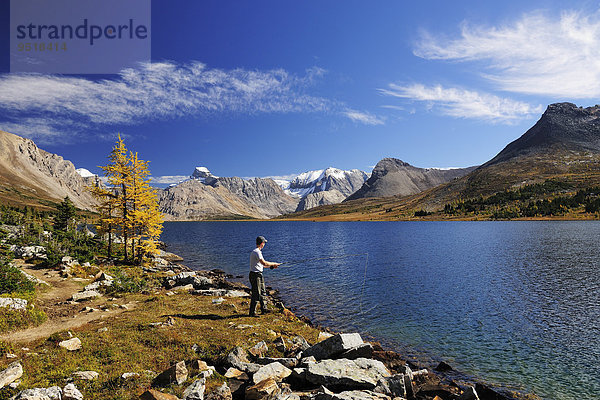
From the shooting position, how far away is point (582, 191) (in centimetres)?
17700

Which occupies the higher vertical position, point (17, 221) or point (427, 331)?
point (17, 221)

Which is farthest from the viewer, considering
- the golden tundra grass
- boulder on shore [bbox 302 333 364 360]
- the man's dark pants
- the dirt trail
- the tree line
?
the tree line

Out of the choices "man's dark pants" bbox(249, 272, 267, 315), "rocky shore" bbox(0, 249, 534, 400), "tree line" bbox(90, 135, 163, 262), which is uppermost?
"tree line" bbox(90, 135, 163, 262)

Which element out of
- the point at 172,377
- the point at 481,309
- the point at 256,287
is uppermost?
the point at 256,287

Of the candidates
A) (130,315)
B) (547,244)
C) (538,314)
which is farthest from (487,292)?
(547,244)

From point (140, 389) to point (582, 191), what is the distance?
23801 centimetres

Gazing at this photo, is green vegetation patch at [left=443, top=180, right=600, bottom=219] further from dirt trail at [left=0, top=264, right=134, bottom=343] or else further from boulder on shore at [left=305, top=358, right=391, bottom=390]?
dirt trail at [left=0, top=264, right=134, bottom=343]

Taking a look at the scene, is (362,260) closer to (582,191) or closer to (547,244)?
(547,244)

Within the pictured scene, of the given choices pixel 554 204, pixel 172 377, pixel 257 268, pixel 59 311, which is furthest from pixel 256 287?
pixel 554 204

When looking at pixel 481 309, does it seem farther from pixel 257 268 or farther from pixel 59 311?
pixel 59 311

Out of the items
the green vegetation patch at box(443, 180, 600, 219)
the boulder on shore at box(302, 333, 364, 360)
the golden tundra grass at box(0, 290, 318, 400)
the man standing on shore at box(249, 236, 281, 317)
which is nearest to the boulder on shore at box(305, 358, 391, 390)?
the boulder on shore at box(302, 333, 364, 360)

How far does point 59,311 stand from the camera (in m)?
19.7

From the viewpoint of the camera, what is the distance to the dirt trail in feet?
50.2

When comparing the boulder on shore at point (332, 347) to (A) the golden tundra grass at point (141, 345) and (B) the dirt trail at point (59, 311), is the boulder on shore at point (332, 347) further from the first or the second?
(B) the dirt trail at point (59, 311)
